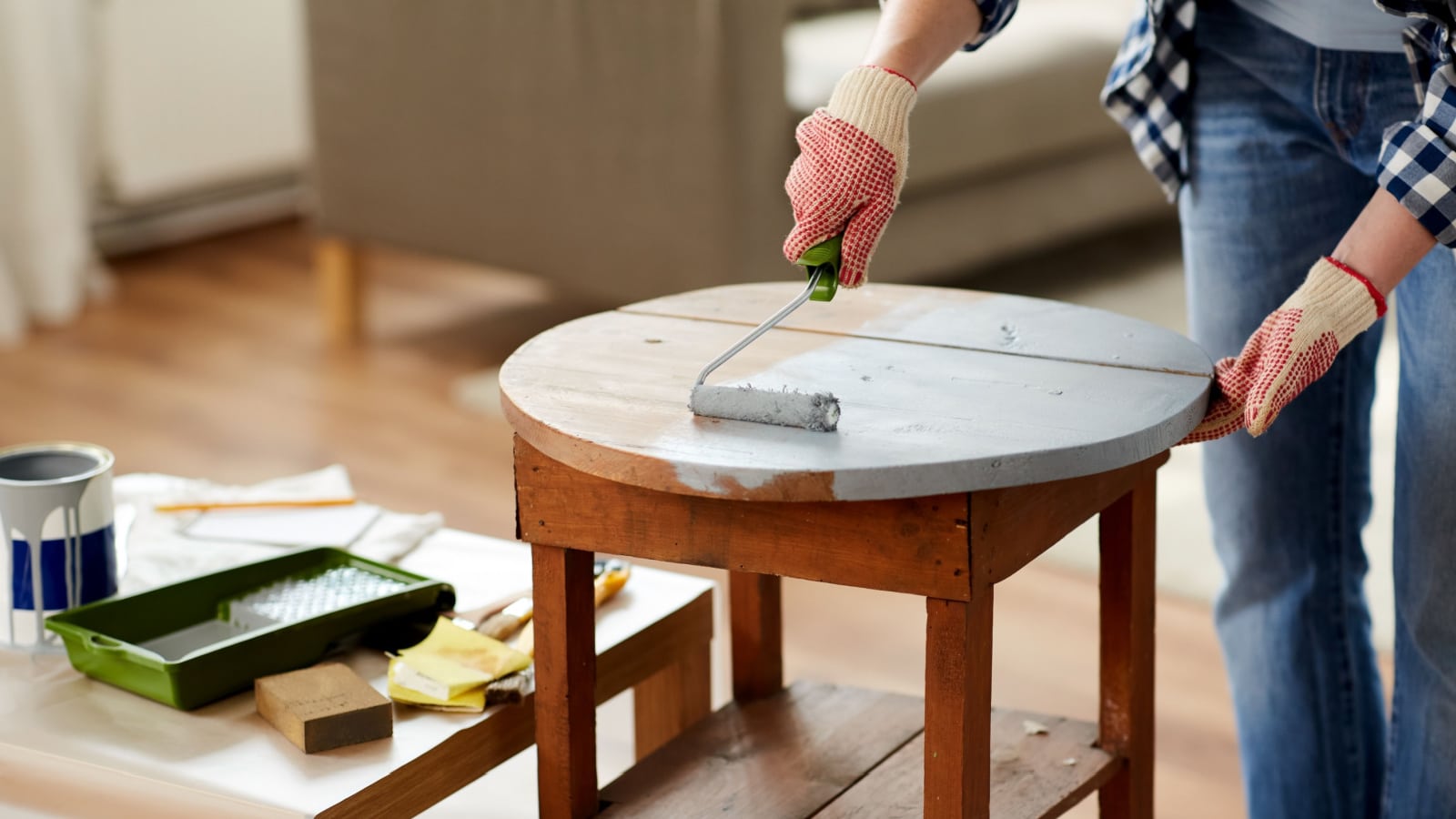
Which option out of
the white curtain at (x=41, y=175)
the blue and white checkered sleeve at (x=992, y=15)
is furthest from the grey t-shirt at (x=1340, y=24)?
the white curtain at (x=41, y=175)

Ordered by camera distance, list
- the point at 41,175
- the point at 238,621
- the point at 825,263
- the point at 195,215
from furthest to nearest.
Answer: the point at 195,215, the point at 41,175, the point at 238,621, the point at 825,263

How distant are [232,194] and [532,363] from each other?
107 inches

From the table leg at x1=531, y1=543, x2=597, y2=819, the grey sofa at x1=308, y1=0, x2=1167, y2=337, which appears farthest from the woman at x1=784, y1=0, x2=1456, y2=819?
the grey sofa at x1=308, y1=0, x2=1167, y2=337

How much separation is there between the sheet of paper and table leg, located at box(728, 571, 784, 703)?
32cm

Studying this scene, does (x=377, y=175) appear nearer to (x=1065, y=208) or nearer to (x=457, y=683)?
(x=1065, y=208)

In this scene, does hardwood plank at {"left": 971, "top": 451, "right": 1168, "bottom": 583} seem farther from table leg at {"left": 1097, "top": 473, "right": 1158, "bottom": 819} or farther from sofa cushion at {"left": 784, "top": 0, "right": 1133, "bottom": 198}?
sofa cushion at {"left": 784, "top": 0, "right": 1133, "bottom": 198}

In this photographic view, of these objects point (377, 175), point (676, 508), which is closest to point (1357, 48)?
point (676, 508)

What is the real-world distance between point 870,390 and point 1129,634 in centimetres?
25

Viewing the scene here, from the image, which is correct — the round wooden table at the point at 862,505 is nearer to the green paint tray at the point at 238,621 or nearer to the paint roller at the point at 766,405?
the paint roller at the point at 766,405

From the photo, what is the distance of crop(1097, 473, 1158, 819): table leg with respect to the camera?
3.43 feet

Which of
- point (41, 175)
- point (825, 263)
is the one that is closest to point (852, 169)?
point (825, 263)

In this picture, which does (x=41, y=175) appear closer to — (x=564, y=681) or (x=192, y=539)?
(x=192, y=539)

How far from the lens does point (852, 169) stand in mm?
932

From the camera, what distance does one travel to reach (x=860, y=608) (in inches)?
70.9
